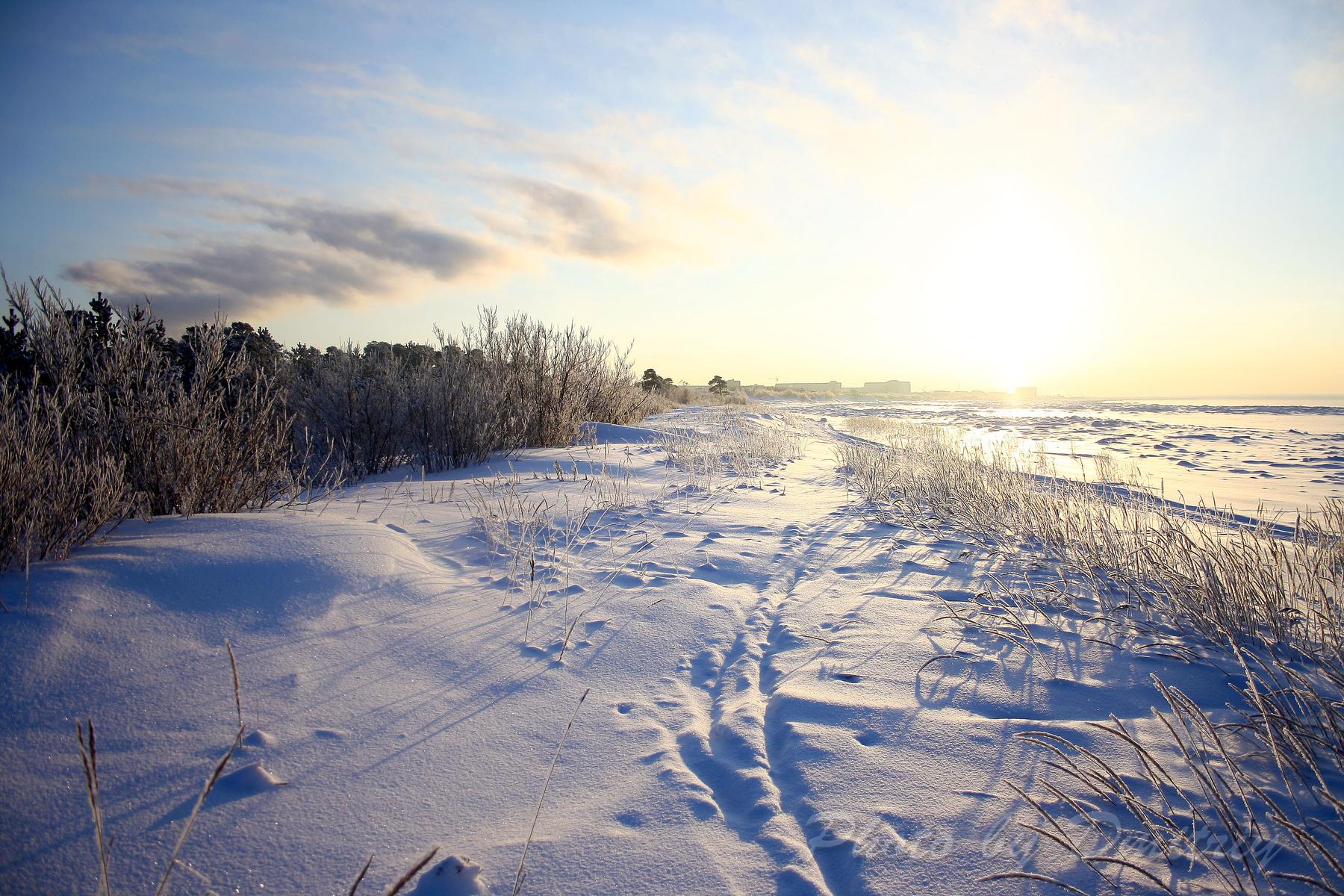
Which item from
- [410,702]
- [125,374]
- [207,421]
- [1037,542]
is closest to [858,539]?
[1037,542]

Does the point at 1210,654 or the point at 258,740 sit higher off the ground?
the point at 258,740

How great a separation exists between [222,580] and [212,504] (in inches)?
68.9

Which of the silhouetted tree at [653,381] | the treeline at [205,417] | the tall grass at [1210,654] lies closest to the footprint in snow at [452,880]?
the tall grass at [1210,654]

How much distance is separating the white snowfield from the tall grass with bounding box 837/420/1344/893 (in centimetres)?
14

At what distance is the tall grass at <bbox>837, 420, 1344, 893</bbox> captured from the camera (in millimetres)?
1397

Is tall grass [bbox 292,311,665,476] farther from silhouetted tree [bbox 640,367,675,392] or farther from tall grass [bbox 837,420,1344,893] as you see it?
silhouetted tree [bbox 640,367,675,392]

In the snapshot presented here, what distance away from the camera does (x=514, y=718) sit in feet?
6.63

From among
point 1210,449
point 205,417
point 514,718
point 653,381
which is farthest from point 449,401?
point 653,381

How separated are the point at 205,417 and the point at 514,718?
11.0ft

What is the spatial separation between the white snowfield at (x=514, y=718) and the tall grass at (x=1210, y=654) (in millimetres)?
142

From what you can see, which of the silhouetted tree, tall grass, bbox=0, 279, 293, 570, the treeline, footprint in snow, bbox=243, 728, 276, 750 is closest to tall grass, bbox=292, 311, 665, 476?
the treeline

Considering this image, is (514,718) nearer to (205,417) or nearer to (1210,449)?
(205,417)

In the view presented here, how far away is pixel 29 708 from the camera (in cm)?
167

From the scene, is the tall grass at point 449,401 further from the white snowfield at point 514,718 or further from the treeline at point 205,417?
the white snowfield at point 514,718
